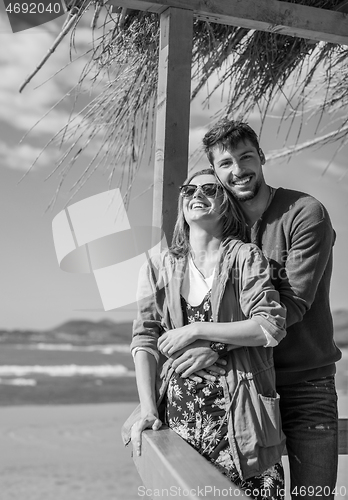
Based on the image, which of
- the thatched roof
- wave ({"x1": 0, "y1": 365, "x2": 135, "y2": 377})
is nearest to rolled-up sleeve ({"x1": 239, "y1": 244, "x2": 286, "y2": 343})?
the thatched roof

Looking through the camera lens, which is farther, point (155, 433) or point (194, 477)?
point (155, 433)

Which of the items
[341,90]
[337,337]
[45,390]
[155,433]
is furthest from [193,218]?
[337,337]

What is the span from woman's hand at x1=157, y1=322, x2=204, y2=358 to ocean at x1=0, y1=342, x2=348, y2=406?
527 inches

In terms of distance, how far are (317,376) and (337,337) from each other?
49.8ft

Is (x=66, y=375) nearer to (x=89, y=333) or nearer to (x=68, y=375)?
(x=68, y=375)

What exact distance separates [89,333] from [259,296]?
15601mm

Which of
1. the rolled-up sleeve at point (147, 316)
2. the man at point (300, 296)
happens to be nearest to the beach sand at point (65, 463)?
the man at point (300, 296)

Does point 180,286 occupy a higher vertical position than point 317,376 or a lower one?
higher

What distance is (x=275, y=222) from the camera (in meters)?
1.40

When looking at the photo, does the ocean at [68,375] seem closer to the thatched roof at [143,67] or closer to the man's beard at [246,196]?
the thatched roof at [143,67]

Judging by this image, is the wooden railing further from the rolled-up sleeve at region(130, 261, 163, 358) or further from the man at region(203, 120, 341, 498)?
the man at region(203, 120, 341, 498)

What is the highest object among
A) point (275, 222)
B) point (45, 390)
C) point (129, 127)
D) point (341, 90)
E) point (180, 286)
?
point (341, 90)

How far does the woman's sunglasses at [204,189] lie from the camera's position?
4.38ft

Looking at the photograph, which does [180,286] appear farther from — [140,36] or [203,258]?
[140,36]
